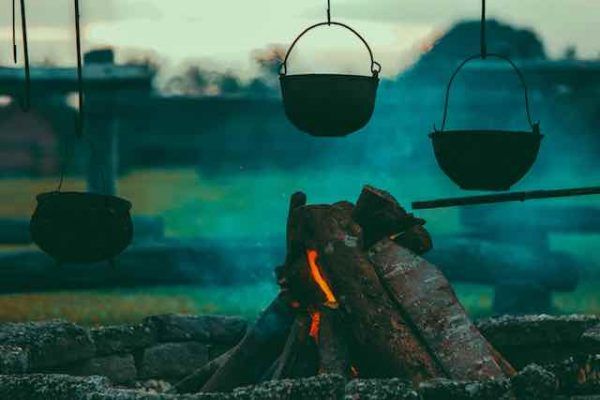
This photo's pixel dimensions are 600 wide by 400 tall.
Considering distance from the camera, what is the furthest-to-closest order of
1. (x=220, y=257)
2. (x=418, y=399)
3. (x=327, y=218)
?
1. (x=220, y=257)
2. (x=327, y=218)
3. (x=418, y=399)

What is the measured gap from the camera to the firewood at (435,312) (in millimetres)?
6344

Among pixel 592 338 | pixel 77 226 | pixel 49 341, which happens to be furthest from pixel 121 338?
pixel 592 338

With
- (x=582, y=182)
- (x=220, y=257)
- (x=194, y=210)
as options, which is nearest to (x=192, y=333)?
(x=220, y=257)

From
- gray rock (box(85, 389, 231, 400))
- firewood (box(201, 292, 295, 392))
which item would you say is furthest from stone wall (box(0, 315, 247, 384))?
gray rock (box(85, 389, 231, 400))

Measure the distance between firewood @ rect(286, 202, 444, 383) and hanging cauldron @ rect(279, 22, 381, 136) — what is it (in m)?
0.65

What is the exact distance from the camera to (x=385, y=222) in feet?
22.6

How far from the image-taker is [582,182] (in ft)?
41.9

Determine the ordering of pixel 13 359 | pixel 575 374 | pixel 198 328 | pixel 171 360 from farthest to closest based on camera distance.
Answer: pixel 198 328
pixel 171 360
pixel 13 359
pixel 575 374

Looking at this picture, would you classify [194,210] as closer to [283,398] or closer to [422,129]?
[422,129]

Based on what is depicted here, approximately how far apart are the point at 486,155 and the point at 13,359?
2.53 meters

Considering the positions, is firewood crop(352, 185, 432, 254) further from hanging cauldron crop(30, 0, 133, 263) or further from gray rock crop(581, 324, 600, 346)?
hanging cauldron crop(30, 0, 133, 263)

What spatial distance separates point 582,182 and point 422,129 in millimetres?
1551

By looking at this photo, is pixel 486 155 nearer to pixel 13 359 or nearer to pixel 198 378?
pixel 198 378

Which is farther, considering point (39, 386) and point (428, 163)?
point (428, 163)
